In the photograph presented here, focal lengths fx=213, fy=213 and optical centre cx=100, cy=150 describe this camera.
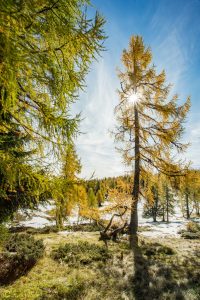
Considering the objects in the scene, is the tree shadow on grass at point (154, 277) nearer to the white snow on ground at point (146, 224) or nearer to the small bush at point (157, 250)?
the small bush at point (157, 250)

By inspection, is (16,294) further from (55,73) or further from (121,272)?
(55,73)

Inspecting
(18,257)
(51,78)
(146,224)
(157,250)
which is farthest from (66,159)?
(146,224)

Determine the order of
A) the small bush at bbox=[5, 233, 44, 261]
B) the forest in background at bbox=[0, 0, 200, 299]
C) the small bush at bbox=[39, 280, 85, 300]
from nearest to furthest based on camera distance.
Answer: the forest in background at bbox=[0, 0, 200, 299], the small bush at bbox=[39, 280, 85, 300], the small bush at bbox=[5, 233, 44, 261]

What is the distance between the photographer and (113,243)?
38.7 feet

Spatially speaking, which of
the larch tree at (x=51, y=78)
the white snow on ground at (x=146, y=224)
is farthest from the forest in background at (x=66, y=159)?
the white snow on ground at (x=146, y=224)

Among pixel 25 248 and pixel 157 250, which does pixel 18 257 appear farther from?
pixel 157 250

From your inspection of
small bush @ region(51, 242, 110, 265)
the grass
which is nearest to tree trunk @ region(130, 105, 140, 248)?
the grass

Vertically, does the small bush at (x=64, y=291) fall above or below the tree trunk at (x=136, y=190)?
below

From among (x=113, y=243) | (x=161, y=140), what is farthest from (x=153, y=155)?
(x=113, y=243)

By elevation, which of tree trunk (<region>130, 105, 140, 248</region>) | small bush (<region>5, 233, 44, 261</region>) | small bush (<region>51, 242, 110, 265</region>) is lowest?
small bush (<region>51, 242, 110, 265</region>)

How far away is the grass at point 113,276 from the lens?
20.1 feet

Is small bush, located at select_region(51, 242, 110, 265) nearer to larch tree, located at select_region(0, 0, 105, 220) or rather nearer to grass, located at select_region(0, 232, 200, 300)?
grass, located at select_region(0, 232, 200, 300)

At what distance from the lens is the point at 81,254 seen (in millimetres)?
9648

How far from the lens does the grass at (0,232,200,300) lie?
241 inches
